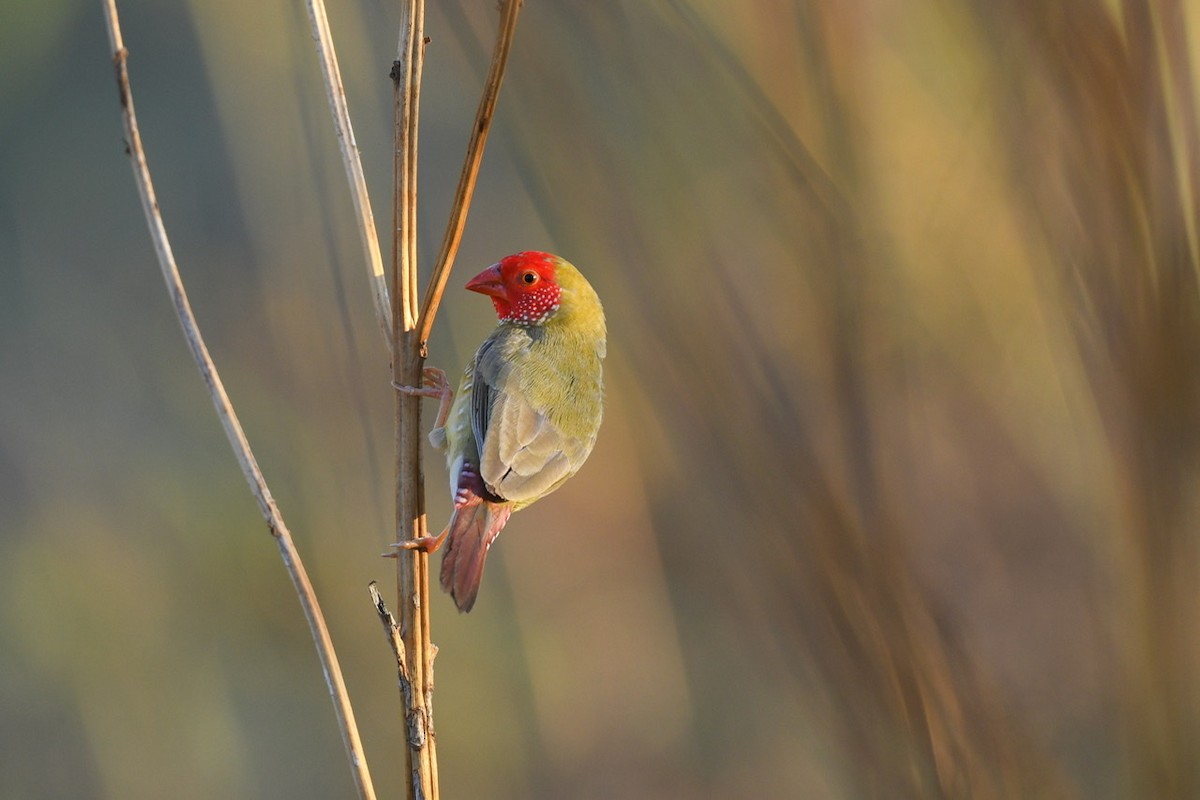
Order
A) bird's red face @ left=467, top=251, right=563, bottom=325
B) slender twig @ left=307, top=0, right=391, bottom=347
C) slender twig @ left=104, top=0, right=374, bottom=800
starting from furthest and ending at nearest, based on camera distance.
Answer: bird's red face @ left=467, top=251, right=563, bottom=325 → slender twig @ left=307, top=0, right=391, bottom=347 → slender twig @ left=104, top=0, right=374, bottom=800

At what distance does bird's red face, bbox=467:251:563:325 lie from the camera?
6.69 feet

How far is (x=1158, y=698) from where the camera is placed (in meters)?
1.34

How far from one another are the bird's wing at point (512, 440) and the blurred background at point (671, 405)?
24 cm

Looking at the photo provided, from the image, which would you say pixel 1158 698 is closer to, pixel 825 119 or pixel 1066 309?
pixel 1066 309

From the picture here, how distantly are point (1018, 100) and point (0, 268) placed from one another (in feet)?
13.4

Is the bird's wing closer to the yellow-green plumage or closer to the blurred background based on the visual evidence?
the yellow-green plumage

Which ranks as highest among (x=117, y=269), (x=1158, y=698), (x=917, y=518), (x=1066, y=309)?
(x=117, y=269)

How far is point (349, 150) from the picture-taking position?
1412 mm

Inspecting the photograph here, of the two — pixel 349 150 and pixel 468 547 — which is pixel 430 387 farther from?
pixel 349 150

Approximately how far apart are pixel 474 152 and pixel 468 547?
678 mm

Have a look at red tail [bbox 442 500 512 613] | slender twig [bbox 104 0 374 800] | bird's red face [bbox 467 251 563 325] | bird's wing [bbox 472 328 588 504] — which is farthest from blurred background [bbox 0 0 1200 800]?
slender twig [bbox 104 0 374 800]

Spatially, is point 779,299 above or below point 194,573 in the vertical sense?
above

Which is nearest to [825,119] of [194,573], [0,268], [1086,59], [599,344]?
[1086,59]

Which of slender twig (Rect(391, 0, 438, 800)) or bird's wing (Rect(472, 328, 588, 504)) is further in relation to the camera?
bird's wing (Rect(472, 328, 588, 504))
